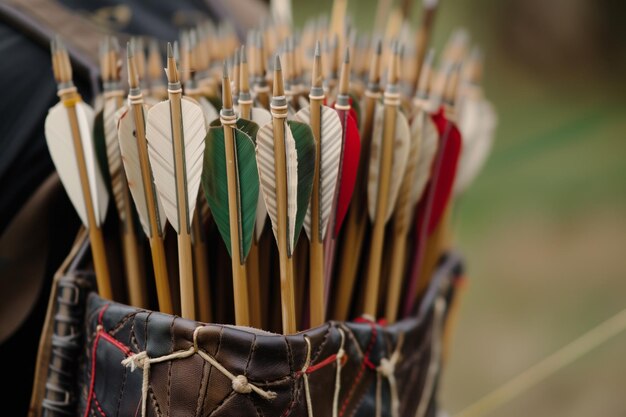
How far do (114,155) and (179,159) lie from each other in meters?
0.08

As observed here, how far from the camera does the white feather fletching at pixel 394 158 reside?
1.75ft

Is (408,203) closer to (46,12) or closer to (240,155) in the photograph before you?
(240,155)

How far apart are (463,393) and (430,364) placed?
2.43 ft

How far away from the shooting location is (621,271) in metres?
1.56

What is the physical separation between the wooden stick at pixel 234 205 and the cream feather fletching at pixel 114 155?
12 centimetres

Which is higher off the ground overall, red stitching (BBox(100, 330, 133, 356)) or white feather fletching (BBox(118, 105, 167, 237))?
white feather fletching (BBox(118, 105, 167, 237))

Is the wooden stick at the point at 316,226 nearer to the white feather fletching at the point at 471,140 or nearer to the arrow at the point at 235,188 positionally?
the arrow at the point at 235,188

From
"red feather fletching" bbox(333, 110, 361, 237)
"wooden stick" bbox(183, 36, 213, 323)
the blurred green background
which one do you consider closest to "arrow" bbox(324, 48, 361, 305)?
"red feather fletching" bbox(333, 110, 361, 237)

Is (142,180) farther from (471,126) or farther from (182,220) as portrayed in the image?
(471,126)

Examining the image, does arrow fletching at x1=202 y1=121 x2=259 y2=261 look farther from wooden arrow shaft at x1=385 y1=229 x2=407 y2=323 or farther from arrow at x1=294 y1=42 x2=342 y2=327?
wooden arrow shaft at x1=385 y1=229 x2=407 y2=323

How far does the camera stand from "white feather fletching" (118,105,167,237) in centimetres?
47

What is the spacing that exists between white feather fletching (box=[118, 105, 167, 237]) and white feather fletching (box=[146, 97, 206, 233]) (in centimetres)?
2

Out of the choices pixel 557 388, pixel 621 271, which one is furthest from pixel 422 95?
pixel 621 271

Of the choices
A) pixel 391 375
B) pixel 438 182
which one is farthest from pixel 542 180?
pixel 391 375
